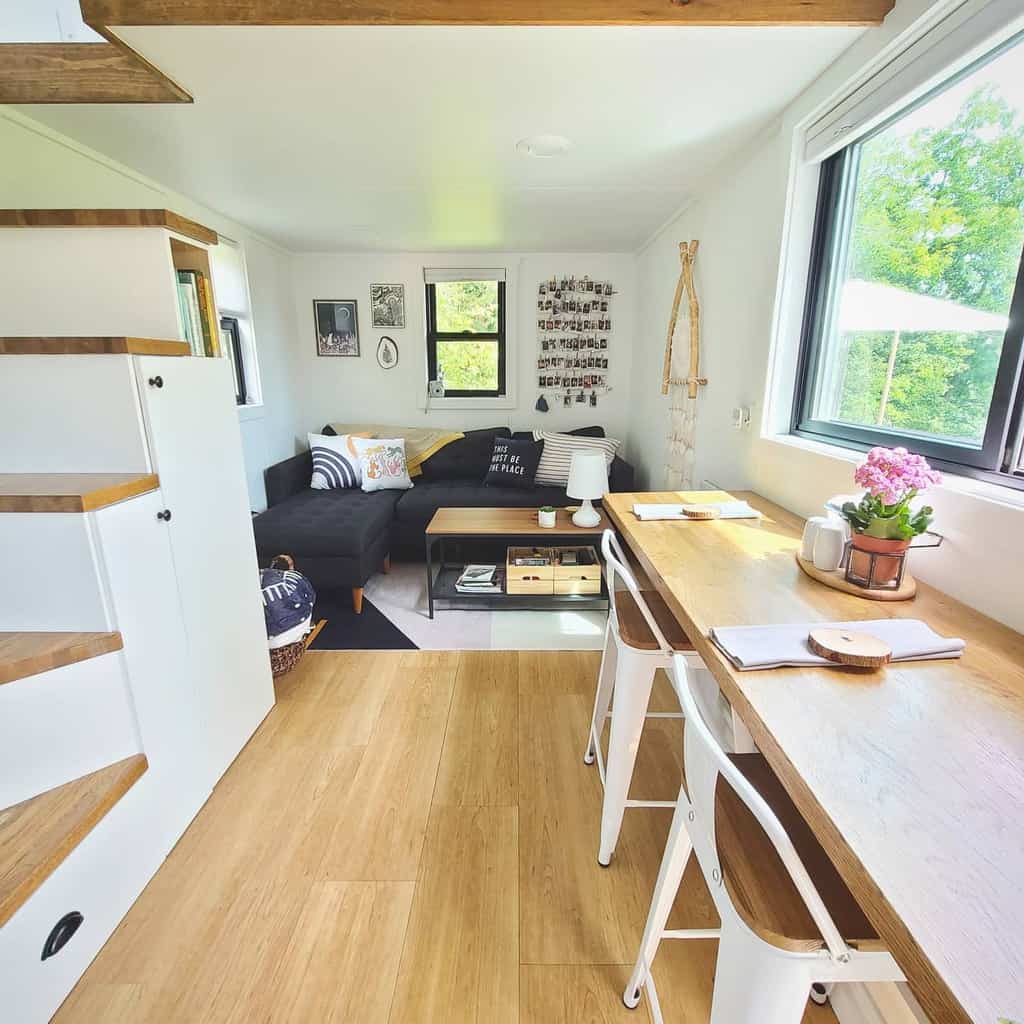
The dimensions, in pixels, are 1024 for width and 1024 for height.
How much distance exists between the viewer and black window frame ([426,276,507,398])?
13.7 feet

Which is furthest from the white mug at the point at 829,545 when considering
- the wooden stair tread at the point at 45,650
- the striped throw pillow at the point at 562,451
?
the striped throw pillow at the point at 562,451

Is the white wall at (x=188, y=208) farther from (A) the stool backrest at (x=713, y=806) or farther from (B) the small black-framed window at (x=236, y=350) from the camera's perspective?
(A) the stool backrest at (x=713, y=806)

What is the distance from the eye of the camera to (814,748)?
0.64 m

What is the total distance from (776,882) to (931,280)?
1412 mm

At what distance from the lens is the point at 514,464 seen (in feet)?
12.3

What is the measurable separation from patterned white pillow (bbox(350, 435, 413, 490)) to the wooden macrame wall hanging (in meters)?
1.90

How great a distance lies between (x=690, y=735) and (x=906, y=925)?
311 millimetres

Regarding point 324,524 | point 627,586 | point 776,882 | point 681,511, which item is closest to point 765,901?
point 776,882

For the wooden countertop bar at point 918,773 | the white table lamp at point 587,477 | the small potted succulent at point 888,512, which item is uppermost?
the small potted succulent at point 888,512

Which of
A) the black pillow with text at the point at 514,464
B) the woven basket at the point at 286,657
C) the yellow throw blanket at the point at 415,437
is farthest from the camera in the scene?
the yellow throw blanket at the point at 415,437

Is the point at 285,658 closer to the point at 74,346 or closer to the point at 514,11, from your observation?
the point at 74,346

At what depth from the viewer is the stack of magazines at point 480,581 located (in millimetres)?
2838

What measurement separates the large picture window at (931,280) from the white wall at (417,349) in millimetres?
2589

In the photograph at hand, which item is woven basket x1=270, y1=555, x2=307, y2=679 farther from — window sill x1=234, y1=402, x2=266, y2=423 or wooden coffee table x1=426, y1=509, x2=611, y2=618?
window sill x1=234, y1=402, x2=266, y2=423
